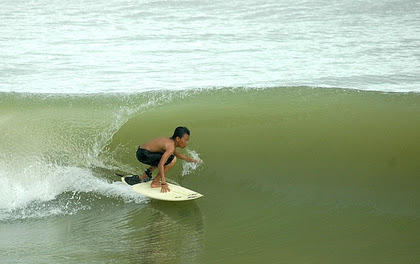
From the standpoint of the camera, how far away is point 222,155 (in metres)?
7.12

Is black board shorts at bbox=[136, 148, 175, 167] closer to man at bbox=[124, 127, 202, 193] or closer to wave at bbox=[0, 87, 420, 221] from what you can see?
man at bbox=[124, 127, 202, 193]

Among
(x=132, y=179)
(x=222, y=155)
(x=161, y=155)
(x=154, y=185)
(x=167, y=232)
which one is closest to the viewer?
(x=167, y=232)

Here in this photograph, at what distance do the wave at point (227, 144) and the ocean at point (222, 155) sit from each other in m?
0.02

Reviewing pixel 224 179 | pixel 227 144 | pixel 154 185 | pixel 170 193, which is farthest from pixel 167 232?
pixel 227 144

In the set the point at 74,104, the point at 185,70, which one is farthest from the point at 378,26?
the point at 74,104

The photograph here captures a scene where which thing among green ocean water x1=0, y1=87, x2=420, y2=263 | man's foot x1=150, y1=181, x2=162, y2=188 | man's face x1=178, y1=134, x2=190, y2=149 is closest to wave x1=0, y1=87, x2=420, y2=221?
green ocean water x1=0, y1=87, x2=420, y2=263

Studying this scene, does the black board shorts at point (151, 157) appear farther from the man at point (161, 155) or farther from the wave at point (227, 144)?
the wave at point (227, 144)

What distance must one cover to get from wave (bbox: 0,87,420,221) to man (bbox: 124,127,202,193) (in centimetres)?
22

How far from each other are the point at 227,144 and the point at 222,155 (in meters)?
0.29

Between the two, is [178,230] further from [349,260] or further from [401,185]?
[401,185]

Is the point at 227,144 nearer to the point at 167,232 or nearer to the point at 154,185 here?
the point at 154,185

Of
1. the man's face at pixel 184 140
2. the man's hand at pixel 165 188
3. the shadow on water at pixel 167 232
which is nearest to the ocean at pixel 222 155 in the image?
the shadow on water at pixel 167 232

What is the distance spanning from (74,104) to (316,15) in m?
10.5

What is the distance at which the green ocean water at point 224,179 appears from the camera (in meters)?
5.21
